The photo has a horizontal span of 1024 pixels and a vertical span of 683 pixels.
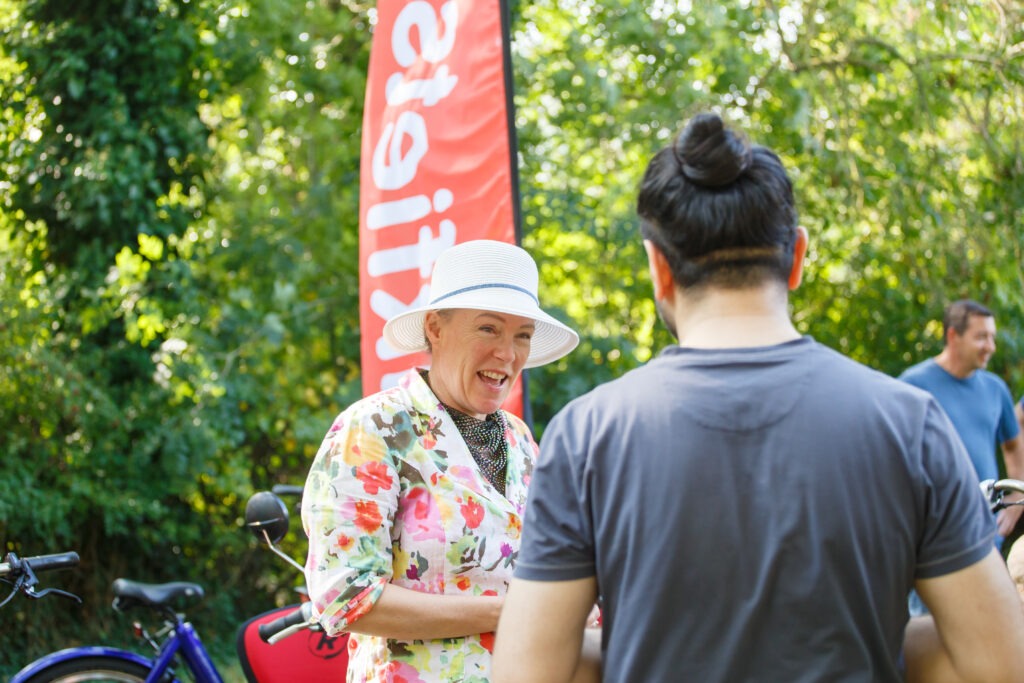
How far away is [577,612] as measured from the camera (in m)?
1.40

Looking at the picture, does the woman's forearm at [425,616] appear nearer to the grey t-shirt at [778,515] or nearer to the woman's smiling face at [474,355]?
the woman's smiling face at [474,355]

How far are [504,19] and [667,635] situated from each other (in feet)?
10.8

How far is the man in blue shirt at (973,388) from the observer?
5.33 metres

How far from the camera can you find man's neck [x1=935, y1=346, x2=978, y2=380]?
5.43 meters

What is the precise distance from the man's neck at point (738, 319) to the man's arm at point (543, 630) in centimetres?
33

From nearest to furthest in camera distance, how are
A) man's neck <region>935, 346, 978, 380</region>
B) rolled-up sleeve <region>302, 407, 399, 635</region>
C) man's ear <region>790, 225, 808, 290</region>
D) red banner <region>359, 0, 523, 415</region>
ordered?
man's ear <region>790, 225, 808, 290</region> < rolled-up sleeve <region>302, 407, 399, 635</region> < red banner <region>359, 0, 523, 415</region> < man's neck <region>935, 346, 978, 380</region>

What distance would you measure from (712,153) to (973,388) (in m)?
4.55

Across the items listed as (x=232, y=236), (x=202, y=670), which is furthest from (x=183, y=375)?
(x=202, y=670)

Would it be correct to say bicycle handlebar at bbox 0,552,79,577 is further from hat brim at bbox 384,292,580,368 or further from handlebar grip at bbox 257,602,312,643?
hat brim at bbox 384,292,580,368

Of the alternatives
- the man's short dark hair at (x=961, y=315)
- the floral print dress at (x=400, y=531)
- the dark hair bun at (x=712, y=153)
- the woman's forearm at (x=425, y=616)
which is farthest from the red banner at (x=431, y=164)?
the dark hair bun at (x=712, y=153)

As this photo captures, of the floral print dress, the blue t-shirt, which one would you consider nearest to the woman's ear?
the floral print dress

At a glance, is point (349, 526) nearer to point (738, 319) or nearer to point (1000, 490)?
point (738, 319)

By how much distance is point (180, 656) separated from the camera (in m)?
4.23

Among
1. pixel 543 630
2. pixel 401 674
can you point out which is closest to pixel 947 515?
pixel 543 630
